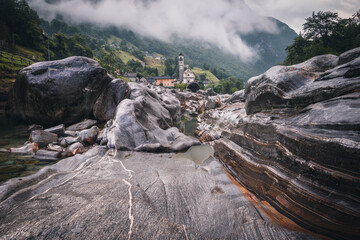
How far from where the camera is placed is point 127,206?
3.73 meters

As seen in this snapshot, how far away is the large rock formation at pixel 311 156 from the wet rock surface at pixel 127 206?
2.14ft

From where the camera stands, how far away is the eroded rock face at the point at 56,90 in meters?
12.4

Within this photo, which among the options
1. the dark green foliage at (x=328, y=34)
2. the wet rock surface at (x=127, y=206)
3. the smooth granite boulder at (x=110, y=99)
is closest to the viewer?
the wet rock surface at (x=127, y=206)

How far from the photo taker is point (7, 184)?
15.1ft

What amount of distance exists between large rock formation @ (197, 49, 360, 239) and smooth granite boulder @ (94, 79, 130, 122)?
12.1m

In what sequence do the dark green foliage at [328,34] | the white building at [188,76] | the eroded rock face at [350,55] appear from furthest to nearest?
the white building at [188,76] < the dark green foliage at [328,34] < the eroded rock face at [350,55]

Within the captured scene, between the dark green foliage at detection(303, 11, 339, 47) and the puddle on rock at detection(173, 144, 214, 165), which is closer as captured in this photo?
the puddle on rock at detection(173, 144, 214, 165)

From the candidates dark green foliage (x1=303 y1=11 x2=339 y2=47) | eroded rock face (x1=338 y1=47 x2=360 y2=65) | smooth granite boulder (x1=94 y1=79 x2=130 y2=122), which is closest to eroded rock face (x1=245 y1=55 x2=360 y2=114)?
eroded rock face (x1=338 y1=47 x2=360 y2=65)

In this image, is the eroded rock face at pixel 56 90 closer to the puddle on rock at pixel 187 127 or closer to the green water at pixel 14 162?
the green water at pixel 14 162

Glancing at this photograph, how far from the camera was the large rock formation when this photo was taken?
314cm

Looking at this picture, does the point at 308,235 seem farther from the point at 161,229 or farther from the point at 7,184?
the point at 7,184

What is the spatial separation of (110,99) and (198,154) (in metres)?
10.9

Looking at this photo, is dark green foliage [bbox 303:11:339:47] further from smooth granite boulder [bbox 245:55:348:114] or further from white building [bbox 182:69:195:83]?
white building [bbox 182:69:195:83]

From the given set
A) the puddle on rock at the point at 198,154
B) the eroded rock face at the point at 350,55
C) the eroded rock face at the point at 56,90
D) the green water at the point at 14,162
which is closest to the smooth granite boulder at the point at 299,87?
the eroded rock face at the point at 350,55
